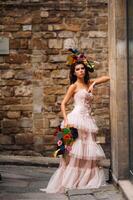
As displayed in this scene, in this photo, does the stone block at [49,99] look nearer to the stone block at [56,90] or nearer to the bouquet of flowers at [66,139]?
the stone block at [56,90]

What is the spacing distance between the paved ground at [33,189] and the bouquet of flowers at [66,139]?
60 cm

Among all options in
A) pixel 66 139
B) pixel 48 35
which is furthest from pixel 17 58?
pixel 66 139

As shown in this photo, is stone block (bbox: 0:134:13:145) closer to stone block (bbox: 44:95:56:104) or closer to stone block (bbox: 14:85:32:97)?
stone block (bbox: 14:85:32:97)

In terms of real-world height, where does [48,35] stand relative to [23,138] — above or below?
above

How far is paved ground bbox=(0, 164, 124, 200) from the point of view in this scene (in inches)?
248

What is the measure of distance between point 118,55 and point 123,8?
23.8 inches

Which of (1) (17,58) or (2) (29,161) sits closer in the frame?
(2) (29,161)

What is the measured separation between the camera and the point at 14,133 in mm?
10867

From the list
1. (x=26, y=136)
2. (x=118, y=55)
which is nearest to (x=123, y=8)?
(x=118, y=55)

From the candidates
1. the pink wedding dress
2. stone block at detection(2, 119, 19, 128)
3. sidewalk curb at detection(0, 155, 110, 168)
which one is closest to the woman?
the pink wedding dress

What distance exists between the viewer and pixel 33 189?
709 cm

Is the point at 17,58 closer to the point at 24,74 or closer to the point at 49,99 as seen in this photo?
the point at 24,74

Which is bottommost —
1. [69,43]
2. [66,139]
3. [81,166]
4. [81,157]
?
[81,166]

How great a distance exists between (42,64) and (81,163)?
4200 millimetres
